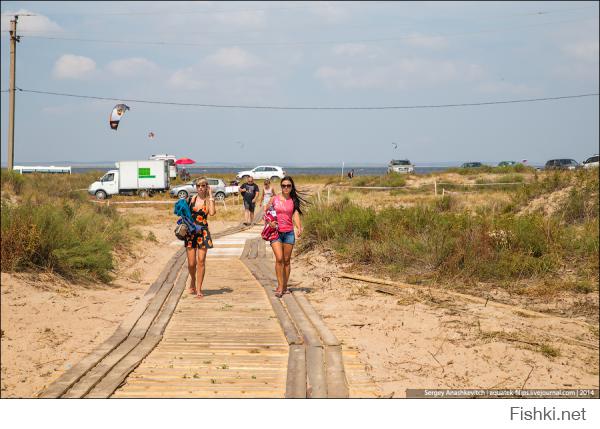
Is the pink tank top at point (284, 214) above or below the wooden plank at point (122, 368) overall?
above

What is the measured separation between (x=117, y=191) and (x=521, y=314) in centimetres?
3995

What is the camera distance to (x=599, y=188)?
20188 millimetres

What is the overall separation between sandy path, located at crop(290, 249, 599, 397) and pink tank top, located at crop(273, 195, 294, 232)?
4.38 feet

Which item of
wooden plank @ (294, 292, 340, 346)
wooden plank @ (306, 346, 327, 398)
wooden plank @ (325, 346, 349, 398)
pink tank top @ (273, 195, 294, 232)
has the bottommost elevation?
wooden plank @ (294, 292, 340, 346)

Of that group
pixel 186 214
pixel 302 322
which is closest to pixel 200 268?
pixel 186 214

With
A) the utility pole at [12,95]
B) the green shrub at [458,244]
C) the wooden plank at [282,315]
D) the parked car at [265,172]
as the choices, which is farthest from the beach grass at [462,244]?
the parked car at [265,172]

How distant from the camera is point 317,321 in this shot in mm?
10156

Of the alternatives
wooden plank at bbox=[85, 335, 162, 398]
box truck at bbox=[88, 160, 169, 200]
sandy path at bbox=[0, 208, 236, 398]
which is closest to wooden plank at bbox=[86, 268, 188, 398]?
wooden plank at bbox=[85, 335, 162, 398]

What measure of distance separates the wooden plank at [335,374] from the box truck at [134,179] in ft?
133

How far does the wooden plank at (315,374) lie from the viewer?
6.89 meters

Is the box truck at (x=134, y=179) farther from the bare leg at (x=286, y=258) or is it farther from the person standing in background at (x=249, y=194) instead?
the bare leg at (x=286, y=258)

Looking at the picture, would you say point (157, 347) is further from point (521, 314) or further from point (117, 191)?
point (117, 191)

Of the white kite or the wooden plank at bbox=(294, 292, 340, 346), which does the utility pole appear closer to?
the white kite

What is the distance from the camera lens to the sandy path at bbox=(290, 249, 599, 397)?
323 inches
